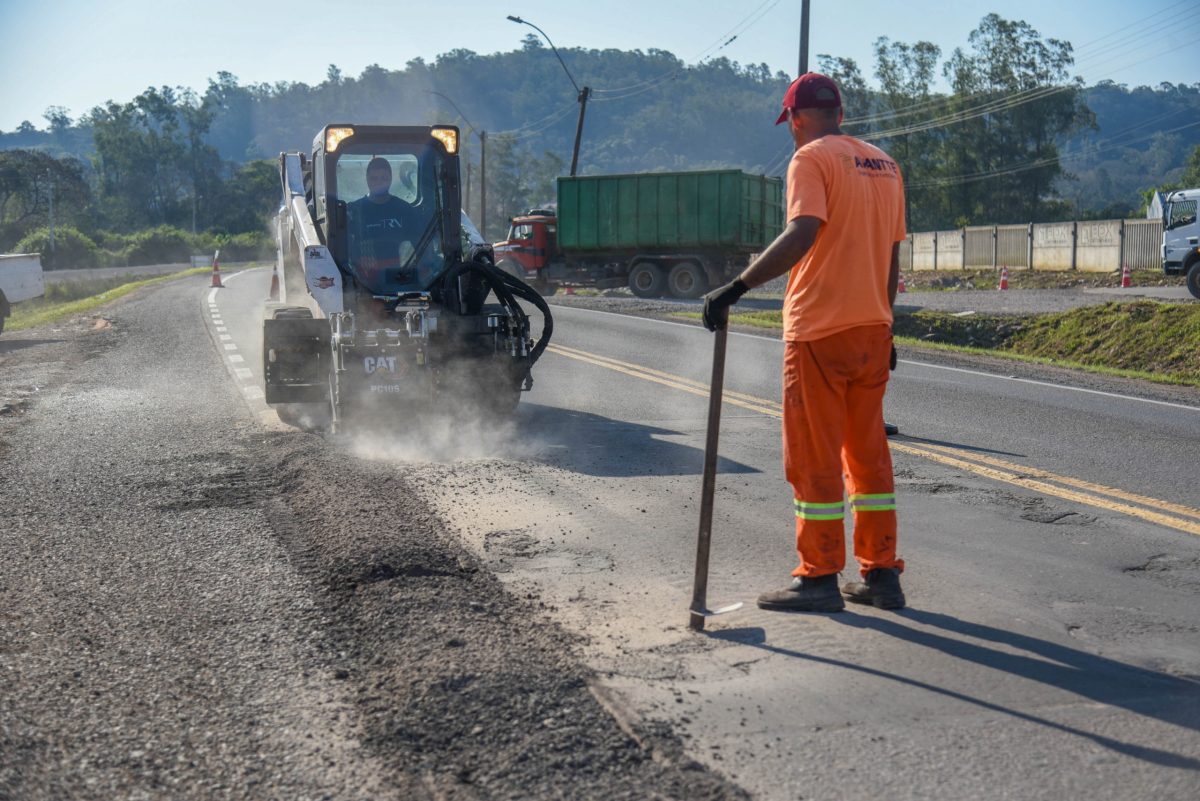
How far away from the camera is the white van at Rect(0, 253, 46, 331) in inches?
882

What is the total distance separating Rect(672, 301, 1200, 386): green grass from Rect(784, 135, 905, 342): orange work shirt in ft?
35.3

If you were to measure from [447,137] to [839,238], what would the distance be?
260 inches

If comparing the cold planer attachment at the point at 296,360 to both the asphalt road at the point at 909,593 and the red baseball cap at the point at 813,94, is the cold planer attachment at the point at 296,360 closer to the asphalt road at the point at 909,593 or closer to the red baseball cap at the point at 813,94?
the asphalt road at the point at 909,593

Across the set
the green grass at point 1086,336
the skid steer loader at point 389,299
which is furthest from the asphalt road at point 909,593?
the green grass at point 1086,336

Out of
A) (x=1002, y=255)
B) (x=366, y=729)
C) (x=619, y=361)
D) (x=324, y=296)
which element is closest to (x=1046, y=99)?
(x=1002, y=255)

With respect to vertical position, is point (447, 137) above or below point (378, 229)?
above

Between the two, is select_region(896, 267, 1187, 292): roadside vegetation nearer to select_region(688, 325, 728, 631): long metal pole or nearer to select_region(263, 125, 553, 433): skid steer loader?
select_region(263, 125, 553, 433): skid steer loader

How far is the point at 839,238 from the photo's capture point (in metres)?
4.69

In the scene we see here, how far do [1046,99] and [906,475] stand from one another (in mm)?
83179

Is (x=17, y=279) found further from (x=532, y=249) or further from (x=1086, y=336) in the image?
(x=1086, y=336)

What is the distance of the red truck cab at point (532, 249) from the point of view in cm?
3506

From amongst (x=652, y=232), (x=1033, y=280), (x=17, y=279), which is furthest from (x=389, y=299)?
(x=1033, y=280)

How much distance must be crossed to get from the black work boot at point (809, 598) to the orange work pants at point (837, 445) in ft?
0.14

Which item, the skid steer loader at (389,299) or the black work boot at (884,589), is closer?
the black work boot at (884,589)
